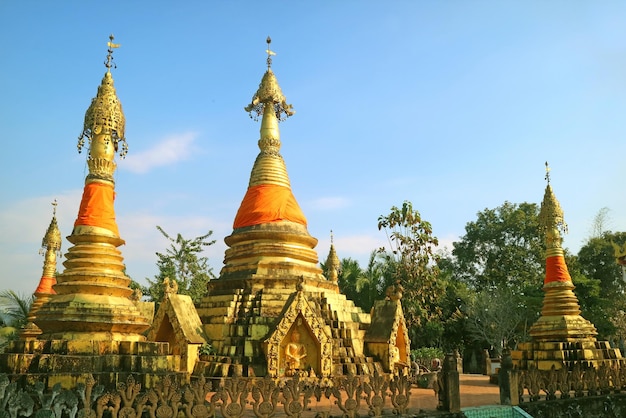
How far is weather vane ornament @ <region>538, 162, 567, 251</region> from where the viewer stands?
23.3m

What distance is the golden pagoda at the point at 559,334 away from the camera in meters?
20.0

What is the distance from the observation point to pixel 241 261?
22.1 m

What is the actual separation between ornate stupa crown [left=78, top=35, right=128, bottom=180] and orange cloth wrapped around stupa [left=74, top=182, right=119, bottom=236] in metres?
0.39

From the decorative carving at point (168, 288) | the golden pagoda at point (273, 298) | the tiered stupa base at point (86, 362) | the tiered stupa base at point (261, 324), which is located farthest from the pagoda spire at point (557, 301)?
the tiered stupa base at point (86, 362)

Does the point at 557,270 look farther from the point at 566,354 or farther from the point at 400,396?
the point at 400,396

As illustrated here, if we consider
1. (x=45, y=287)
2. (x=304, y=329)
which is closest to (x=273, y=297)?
(x=304, y=329)

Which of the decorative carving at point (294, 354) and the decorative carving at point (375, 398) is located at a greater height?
the decorative carving at point (294, 354)

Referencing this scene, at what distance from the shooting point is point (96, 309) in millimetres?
12852

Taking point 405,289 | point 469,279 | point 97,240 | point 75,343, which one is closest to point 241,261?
point 97,240

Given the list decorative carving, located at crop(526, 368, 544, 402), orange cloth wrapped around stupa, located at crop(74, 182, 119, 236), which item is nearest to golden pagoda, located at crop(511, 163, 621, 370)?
decorative carving, located at crop(526, 368, 544, 402)

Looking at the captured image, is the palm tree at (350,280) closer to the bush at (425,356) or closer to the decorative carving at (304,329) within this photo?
the bush at (425,356)

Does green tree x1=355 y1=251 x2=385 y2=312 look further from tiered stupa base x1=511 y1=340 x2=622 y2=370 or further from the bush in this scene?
tiered stupa base x1=511 y1=340 x2=622 y2=370

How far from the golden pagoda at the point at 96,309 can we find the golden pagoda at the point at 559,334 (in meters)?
14.5

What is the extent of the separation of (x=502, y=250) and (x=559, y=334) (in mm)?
32794
